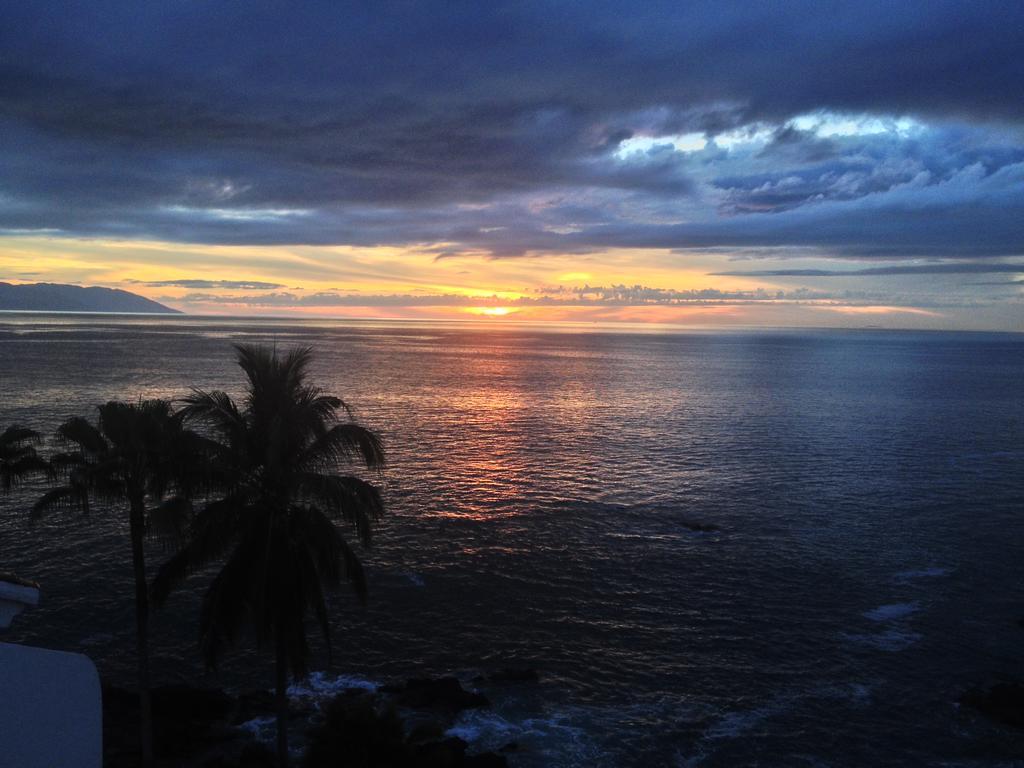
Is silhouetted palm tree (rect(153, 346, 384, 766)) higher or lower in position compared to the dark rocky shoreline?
higher

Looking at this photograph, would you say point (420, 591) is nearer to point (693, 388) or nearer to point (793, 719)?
point (793, 719)

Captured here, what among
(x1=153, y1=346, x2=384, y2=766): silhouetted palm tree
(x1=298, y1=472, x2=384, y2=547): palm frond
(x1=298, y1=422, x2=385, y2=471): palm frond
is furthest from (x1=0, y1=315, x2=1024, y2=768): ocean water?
(x1=298, y1=422, x2=385, y2=471): palm frond

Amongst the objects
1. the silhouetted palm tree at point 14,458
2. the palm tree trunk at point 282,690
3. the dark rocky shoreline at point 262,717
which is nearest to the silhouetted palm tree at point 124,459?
the silhouetted palm tree at point 14,458

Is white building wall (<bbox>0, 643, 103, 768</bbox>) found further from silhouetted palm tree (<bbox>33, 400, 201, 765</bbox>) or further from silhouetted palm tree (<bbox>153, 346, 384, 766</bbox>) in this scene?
silhouetted palm tree (<bbox>33, 400, 201, 765</bbox>)

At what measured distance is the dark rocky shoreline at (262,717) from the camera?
827 inches

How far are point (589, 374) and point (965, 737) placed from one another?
14307cm

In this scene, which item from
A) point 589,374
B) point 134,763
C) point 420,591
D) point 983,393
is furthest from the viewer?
point 589,374

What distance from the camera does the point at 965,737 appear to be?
91.9 ft

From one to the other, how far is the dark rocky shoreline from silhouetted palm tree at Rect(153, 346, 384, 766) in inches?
164

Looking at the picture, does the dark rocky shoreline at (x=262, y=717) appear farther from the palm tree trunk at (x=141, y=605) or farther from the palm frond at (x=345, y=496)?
the palm frond at (x=345, y=496)

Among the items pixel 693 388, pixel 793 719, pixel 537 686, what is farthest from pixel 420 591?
pixel 693 388

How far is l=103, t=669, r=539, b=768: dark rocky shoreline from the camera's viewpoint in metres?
21.0

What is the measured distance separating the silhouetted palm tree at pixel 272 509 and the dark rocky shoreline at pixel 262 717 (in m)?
4.17

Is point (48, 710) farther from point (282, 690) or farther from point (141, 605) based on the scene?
point (141, 605)
